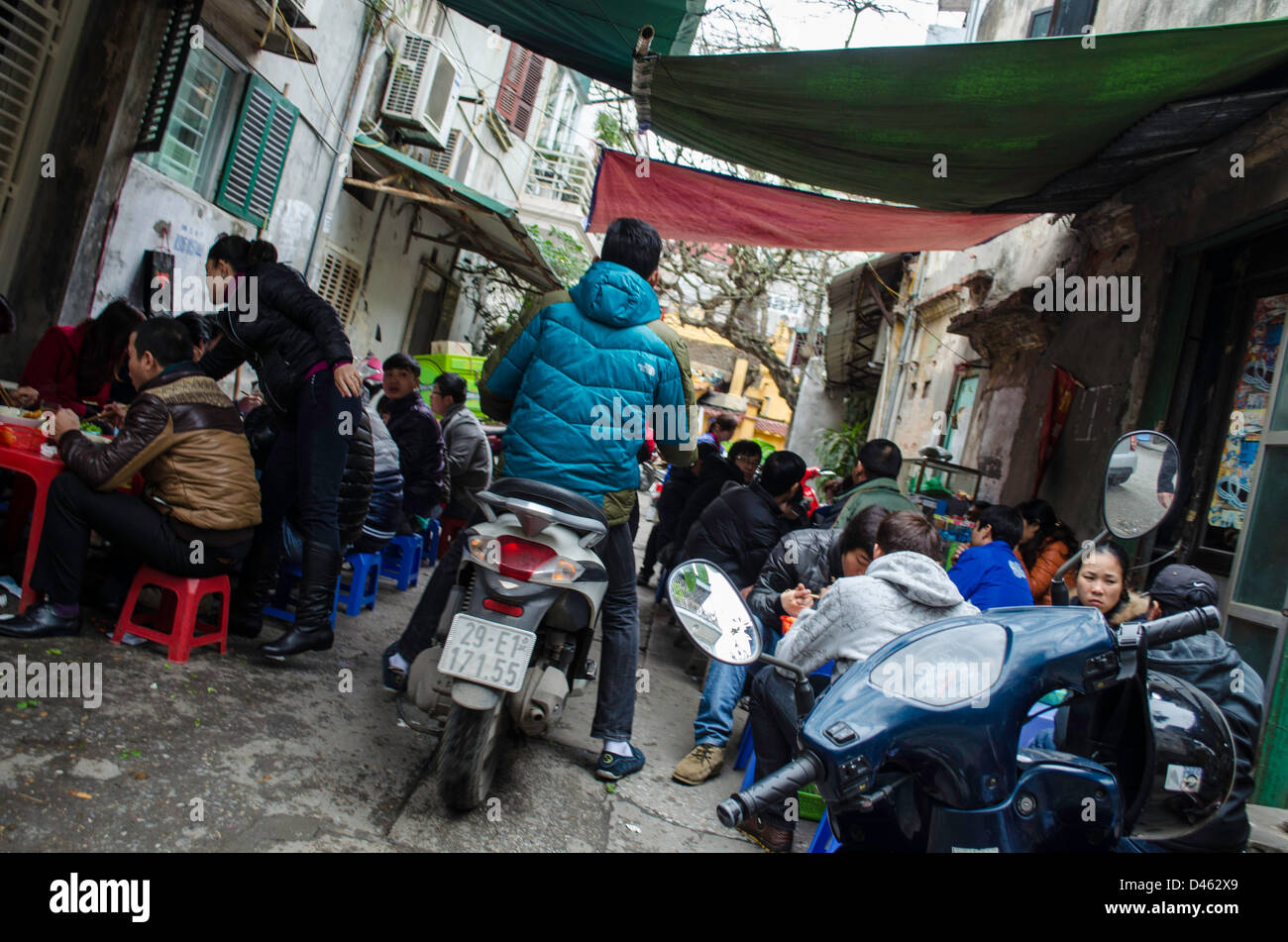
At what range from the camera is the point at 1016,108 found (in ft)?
14.1

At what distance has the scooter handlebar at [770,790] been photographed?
1343 mm

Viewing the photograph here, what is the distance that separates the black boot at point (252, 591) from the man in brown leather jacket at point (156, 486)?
524 mm

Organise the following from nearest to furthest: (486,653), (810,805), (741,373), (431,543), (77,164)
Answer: (486,653) < (810,805) < (77,164) < (431,543) < (741,373)

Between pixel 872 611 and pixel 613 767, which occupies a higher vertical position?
pixel 872 611

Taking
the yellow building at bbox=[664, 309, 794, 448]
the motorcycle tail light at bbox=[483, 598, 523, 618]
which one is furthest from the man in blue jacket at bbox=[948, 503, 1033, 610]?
the yellow building at bbox=[664, 309, 794, 448]

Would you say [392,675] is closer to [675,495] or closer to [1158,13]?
[675,495]

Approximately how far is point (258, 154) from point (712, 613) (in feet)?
27.2

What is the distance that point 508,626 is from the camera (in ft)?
9.00

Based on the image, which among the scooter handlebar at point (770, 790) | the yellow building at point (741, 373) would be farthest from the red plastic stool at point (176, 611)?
the yellow building at point (741, 373)

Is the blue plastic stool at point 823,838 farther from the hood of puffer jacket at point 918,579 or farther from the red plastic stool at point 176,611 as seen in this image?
the red plastic stool at point 176,611

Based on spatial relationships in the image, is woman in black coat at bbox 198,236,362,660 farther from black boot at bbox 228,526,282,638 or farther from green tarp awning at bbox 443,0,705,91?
green tarp awning at bbox 443,0,705,91

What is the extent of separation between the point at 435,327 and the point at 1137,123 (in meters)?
13.7

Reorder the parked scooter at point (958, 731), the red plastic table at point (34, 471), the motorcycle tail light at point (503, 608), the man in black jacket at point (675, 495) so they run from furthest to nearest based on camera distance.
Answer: the man in black jacket at point (675, 495)
the red plastic table at point (34, 471)
the motorcycle tail light at point (503, 608)
the parked scooter at point (958, 731)

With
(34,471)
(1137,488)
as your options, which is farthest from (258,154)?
(1137,488)
